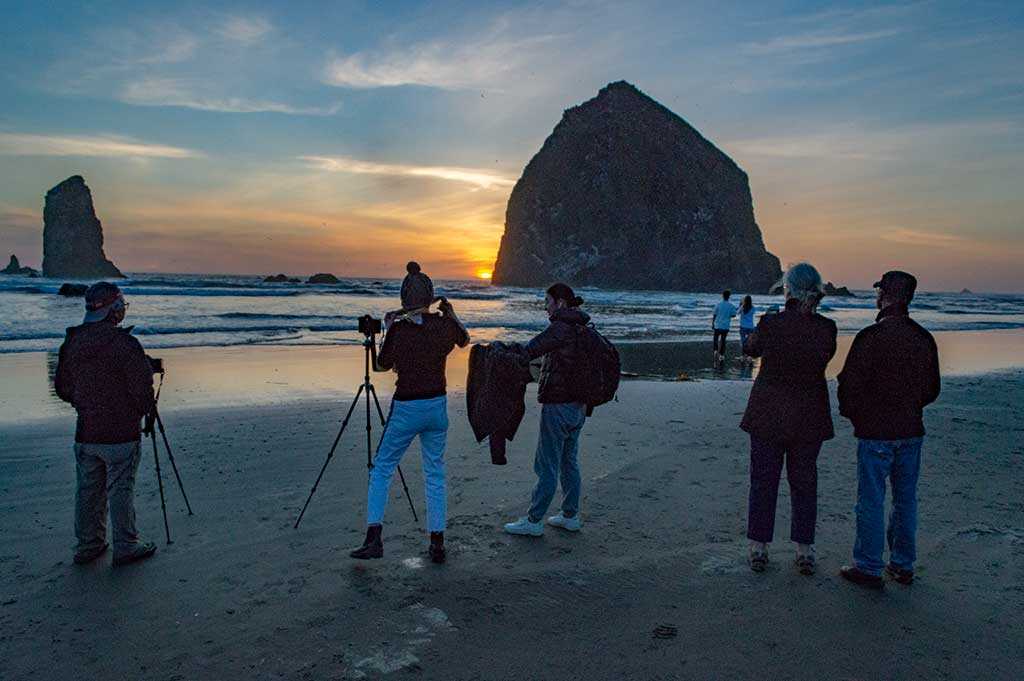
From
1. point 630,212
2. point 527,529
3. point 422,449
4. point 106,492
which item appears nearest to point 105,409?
point 106,492

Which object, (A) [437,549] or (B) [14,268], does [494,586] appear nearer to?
(A) [437,549]

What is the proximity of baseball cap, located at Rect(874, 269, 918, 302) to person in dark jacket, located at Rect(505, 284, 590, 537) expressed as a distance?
201 centimetres

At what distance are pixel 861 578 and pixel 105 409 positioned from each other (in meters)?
5.17

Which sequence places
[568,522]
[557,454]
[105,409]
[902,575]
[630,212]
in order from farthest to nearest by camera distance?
[630,212], [568,522], [557,454], [105,409], [902,575]

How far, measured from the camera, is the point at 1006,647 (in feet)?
11.4

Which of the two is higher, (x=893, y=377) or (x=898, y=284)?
(x=898, y=284)

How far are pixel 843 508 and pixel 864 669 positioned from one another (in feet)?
9.28

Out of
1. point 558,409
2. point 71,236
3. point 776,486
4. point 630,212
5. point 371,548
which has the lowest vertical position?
point 371,548

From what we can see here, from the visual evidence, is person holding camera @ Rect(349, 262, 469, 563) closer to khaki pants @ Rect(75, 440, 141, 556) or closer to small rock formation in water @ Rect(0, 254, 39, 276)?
khaki pants @ Rect(75, 440, 141, 556)

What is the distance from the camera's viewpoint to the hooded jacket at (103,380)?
4.32 metres

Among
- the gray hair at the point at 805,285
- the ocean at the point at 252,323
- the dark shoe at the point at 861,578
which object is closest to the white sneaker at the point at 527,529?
the dark shoe at the point at 861,578

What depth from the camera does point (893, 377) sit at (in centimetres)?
416

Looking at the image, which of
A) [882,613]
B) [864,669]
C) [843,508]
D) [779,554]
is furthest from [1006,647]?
[843,508]

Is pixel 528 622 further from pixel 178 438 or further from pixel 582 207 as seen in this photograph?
pixel 582 207
